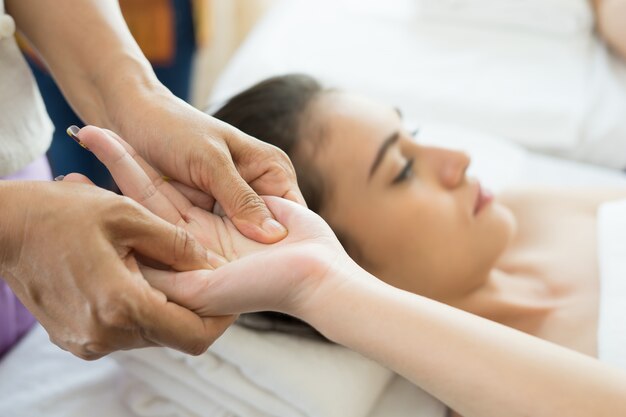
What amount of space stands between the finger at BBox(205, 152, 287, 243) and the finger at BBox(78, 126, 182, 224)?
7cm

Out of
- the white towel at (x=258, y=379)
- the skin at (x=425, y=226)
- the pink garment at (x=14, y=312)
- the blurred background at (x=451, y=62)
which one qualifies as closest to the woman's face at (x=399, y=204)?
the skin at (x=425, y=226)

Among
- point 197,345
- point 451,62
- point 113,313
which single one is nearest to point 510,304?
point 197,345

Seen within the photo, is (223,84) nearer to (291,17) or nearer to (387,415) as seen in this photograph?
(291,17)

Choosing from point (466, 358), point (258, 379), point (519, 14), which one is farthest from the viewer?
point (519, 14)

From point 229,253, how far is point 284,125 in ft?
1.27

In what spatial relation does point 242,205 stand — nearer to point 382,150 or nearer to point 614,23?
point 382,150

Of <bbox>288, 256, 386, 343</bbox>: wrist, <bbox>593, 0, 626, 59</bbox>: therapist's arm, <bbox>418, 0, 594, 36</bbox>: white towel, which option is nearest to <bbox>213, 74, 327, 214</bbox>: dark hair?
<bbox>288, 256, 386, 343</bbox>: wrist

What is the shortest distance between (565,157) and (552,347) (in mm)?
1069

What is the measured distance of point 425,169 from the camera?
3.96 ft

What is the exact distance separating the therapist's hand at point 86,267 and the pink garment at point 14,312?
0.45m

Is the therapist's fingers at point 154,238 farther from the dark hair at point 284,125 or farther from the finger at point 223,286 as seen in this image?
the dark hair at point 284,125

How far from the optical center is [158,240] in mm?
746

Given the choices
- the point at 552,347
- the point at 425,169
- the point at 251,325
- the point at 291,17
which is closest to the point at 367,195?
the point at 425,169

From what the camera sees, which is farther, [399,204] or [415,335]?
[399,204]
